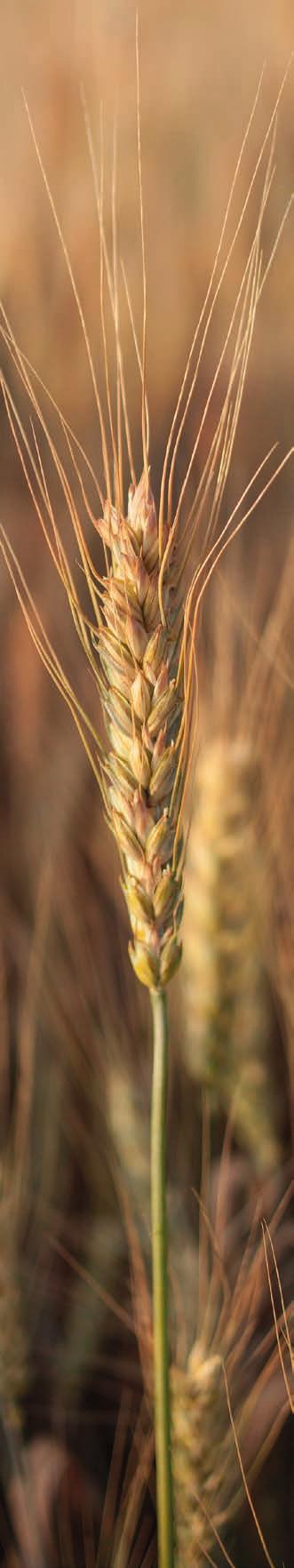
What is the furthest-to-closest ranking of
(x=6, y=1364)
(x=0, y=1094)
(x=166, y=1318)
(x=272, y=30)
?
1. (x=272, y=30)
2. (x=0, y=1094)
3. (x=6, y=1364)
4. (x=166, y=1318)

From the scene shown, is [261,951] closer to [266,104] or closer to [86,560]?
[86,560]

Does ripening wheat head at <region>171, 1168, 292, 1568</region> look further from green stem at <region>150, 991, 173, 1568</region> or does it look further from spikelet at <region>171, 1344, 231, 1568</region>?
green stem at <region>150, 991, 173, 1568</region>

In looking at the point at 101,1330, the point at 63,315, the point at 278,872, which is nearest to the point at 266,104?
the point at 63,315

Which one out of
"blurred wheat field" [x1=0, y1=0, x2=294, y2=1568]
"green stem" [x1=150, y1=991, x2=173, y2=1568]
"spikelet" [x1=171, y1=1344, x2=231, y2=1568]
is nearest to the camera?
"green stem" [x1=150, y1=991, x2=173, y2=1568]

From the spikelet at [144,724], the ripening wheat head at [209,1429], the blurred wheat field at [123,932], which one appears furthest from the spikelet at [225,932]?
the spikelet at [144,724]

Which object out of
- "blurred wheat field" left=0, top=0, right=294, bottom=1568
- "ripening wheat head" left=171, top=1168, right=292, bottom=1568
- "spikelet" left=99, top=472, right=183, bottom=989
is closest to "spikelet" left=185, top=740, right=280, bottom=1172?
"blurred wheat field" left=0, top=0, right=294, bottom=1568

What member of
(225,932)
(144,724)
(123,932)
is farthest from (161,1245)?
(123,932)
